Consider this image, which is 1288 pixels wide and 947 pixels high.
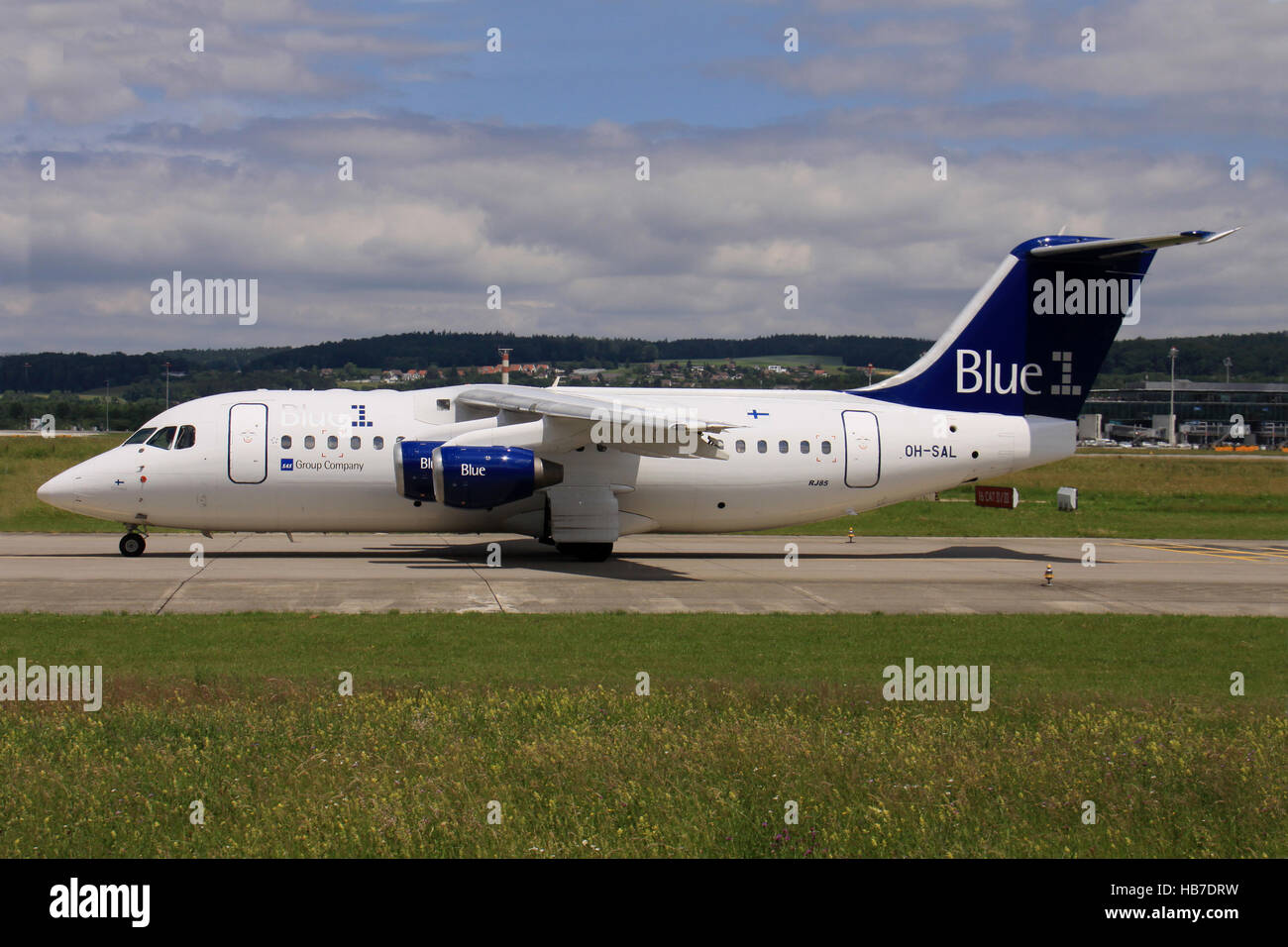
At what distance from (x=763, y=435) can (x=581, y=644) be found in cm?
1300

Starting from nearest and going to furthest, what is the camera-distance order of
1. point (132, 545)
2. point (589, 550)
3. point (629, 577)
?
point (629, 577) → point (132, 545) → point (589, 550)

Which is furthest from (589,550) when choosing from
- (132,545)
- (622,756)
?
(622,756)

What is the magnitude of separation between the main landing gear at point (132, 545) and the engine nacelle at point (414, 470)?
636 cm

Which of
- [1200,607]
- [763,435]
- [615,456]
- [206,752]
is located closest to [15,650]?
[206,752]

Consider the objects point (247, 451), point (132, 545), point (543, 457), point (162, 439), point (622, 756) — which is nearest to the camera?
point (622, 756)

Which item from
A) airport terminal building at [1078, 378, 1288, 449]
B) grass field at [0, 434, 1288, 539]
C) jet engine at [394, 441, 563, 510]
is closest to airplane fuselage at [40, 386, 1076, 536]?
jet engine at [394, 441, 563, 510]

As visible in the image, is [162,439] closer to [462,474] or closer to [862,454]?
[462,474]

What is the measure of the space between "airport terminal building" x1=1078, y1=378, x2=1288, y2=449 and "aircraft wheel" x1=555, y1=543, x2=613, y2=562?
454 ft

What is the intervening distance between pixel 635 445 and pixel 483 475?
3.59m

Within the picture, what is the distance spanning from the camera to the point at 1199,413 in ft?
549

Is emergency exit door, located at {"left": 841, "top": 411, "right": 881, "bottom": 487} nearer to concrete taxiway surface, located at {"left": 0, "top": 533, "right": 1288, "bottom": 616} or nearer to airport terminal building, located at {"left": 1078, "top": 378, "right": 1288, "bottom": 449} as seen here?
concrete taxiway surface, located at {"left": 0, "top": 533, "right": 1288, "bottom": 616}

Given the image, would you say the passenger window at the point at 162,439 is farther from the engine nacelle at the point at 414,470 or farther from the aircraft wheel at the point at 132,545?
the engine nacelle at the point at 414,470

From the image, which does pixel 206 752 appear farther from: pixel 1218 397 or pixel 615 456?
pixel 1218 397

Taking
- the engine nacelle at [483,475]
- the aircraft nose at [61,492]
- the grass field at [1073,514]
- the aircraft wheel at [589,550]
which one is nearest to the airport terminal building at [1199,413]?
the grass field at [1073,514]
